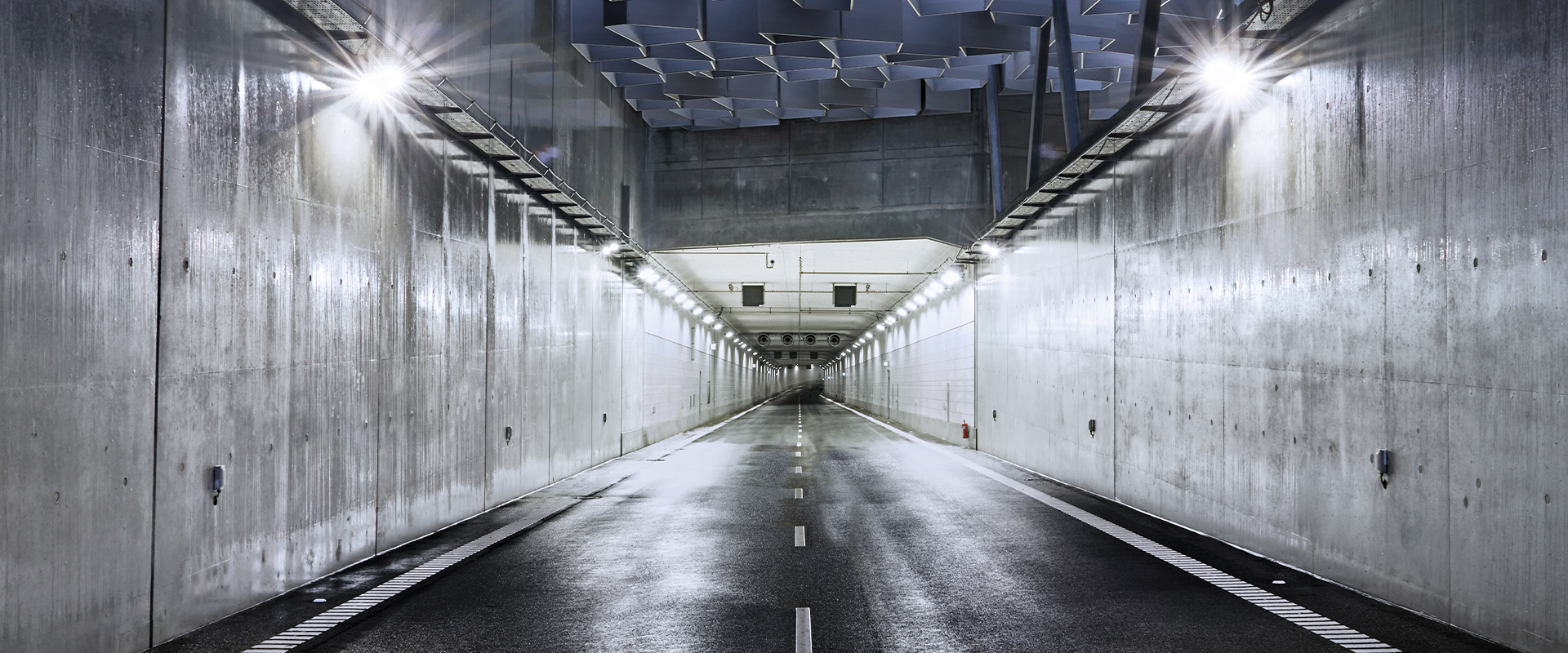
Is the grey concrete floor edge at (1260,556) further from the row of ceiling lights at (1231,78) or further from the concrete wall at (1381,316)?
the row of ceiling lights at (1231,78)

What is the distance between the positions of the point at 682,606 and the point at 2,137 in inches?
226

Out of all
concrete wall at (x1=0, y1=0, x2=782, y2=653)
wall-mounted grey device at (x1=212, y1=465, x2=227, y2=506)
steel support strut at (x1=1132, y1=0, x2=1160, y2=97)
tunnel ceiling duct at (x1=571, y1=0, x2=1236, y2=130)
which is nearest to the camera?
concrete wall at (x1=0, y1=0, x2=782, y2=653)

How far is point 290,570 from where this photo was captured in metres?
9.09

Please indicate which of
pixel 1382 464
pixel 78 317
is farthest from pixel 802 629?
pixel 78 317

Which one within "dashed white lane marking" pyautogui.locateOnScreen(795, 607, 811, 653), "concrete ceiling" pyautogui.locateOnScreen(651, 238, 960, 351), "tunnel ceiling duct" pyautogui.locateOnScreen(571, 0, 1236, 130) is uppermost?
"tunnel ceiling duct" pyautogui.locateOnScreen(571, 0, 1236, 130)

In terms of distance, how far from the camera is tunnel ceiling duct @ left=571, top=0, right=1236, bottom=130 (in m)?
17.7

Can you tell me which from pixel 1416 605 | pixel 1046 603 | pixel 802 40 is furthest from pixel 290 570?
pixel 802 40

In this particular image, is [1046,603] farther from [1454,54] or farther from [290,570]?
[290,570]

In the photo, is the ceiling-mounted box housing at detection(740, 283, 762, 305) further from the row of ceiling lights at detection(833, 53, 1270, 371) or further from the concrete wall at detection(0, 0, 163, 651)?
the concrete wall at detection(0, 0, 163, 651)

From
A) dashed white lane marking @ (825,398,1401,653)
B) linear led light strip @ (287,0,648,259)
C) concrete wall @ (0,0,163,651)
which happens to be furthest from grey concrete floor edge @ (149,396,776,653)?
dashed white lane marking @ (825,398,1401,653)

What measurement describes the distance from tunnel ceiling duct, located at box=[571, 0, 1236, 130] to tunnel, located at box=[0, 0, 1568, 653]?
0.12 metres

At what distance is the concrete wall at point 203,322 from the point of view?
19.8ft

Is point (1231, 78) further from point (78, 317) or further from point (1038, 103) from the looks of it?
point (78, 317)

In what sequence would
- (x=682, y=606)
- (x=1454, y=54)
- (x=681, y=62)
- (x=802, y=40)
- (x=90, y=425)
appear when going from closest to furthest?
1. (x=90, y=425)
2. (x=1454, y=54)
3. (x=682, y=606)
4. (x=802, y=40)
5. (x=681, y=62)
